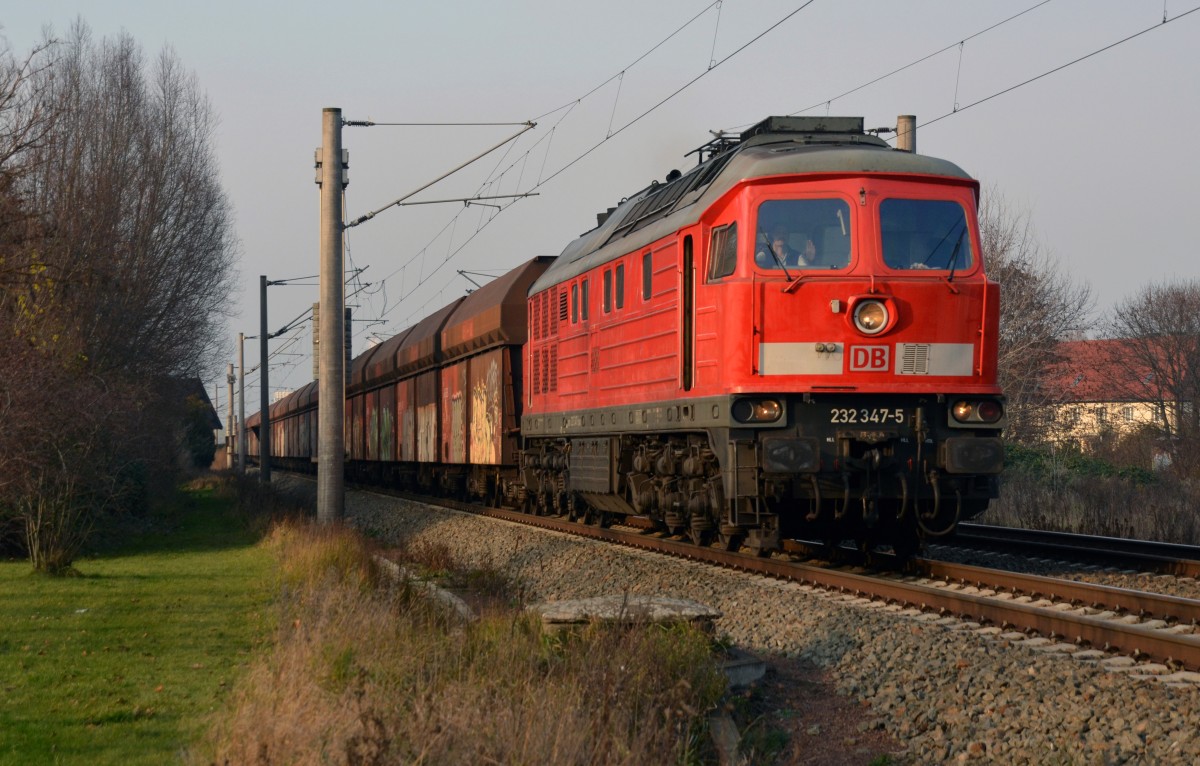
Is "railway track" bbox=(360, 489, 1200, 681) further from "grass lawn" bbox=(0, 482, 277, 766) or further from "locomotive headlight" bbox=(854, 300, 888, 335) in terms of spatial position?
"grass lawn" bbox=(0, 482, 277, 766)

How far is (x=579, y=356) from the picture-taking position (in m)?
16.7

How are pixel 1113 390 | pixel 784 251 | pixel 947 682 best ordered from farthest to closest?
pixel 1113 390 < pixel 784 251 < pixel 947 682

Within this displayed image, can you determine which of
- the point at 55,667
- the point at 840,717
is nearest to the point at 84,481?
the point at 55,667

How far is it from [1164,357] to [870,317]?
41421 millimetres

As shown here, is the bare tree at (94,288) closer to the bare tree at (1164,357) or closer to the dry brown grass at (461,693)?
the dry brown grass at (461,693)

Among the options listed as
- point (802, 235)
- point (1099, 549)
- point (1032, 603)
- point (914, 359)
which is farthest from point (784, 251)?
point (1099, 549)

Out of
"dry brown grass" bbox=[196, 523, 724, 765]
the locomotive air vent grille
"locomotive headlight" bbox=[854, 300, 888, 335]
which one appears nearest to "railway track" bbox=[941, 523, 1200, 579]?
the locomotive air vent grille

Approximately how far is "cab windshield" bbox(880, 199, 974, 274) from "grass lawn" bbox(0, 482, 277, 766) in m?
6.50

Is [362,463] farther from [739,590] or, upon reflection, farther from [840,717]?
[840,717]

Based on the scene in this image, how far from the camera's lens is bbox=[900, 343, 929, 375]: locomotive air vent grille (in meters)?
11.2

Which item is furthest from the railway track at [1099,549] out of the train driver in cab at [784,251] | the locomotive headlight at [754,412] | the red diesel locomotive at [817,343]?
the train driver in cab at [784,251]

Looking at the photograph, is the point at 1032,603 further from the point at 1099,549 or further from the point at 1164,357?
the point at 1164,357

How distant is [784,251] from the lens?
11.5 meters

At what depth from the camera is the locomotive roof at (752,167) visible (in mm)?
11634
